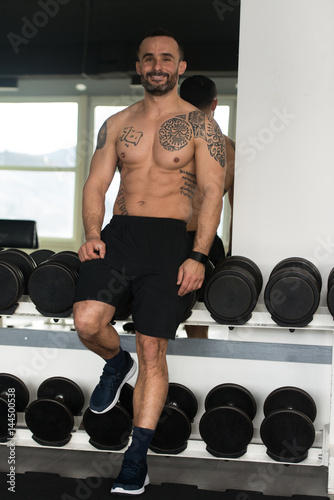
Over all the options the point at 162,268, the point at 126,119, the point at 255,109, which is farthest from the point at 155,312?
the point at 255,109

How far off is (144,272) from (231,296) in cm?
34

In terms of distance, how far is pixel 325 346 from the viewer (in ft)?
8.25

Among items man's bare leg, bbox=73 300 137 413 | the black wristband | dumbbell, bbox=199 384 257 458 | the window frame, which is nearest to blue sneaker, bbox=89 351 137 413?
man's bare leg, bbox=73 300 137 413

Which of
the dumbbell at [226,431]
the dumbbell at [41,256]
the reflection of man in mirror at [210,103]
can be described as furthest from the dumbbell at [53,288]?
the dumbbell at [41,256]

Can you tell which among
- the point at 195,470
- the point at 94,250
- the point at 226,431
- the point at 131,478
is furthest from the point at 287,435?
the point at 94,250

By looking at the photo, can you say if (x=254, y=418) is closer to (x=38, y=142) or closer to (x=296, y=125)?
(x=296, y=125)

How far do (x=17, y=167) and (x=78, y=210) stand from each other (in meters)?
0.84

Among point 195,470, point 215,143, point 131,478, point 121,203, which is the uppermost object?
point 215,143

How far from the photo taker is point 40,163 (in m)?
5.98

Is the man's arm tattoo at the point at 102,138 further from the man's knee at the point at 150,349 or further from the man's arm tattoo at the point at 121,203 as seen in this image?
the man's knee at the point at 150,349

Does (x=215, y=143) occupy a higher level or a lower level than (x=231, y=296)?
higher

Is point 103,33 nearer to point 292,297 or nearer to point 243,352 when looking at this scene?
point 243,352

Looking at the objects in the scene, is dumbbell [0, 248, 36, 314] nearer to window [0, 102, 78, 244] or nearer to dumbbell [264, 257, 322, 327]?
dumbbell [264, 257, 322, 327]

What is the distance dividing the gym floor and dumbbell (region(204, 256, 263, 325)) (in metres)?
0.61
